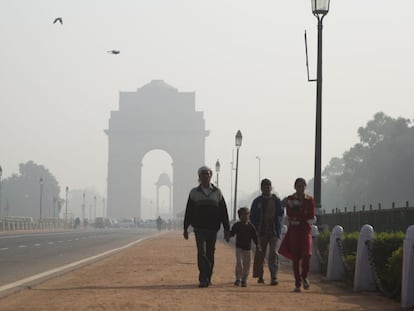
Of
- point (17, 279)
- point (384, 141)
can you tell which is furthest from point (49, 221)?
point (17, 279)

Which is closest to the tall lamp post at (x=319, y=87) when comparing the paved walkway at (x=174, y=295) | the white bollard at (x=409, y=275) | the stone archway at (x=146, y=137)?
the paved walkway at (x=174, y=295)

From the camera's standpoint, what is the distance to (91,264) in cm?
2134

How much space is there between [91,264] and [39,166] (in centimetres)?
17296

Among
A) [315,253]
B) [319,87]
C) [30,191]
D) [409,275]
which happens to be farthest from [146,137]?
[409,275]

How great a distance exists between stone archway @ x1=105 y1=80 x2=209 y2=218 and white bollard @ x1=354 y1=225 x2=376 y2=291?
6007 inches

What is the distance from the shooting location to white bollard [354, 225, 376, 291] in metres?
13.6

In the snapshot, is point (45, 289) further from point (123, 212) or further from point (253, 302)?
point (123, 212)

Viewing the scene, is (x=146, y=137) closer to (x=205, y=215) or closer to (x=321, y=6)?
(x=321, y=6)

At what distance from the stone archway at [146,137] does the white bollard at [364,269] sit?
152581 mm

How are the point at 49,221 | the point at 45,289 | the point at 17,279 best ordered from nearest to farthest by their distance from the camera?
the point at 45,289 < the point at 17,279 < the point at 49,221

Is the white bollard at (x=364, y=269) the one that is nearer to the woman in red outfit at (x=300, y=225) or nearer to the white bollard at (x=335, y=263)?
the woman in red outfit at (x=300, y=225)

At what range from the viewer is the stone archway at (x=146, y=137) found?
546 feet

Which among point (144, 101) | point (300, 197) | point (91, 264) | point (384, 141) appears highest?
point (144, 101)

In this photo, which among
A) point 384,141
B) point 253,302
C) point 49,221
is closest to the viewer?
point 253,302
